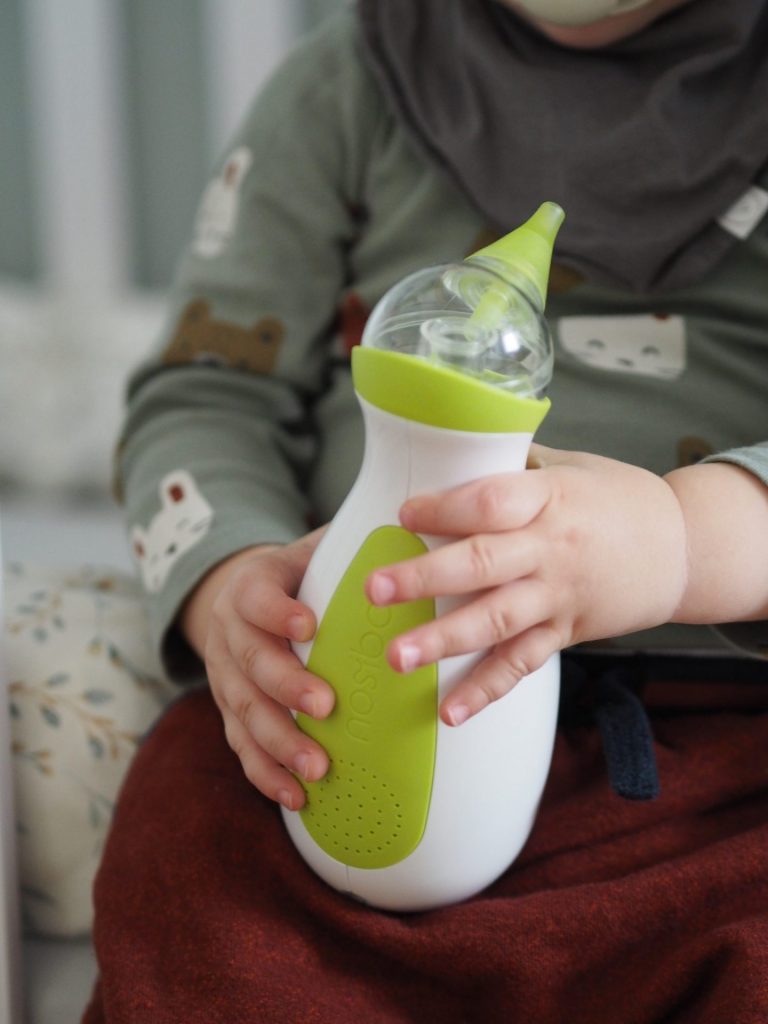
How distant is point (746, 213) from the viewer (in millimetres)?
586

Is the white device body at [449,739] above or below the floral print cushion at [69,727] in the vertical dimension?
above

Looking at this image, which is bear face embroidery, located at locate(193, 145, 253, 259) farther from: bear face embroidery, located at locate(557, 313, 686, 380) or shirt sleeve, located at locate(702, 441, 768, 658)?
shirt sleeve, located at locate(702, 441, 768, 658)

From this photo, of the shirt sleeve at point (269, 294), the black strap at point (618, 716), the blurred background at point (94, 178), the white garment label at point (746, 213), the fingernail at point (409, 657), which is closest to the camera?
the fingernail at point (409, 657)

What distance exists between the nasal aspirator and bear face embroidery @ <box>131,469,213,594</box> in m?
0.18

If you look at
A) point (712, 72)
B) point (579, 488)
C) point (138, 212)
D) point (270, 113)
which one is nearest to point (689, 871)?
point (579, 488)

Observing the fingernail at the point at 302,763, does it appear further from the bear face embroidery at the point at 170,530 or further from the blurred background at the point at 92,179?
the blurred background at the point at 92,179

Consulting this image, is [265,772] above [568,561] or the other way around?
the other way around

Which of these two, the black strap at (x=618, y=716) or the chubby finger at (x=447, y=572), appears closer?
the chubby finger at (x=447, y=572)

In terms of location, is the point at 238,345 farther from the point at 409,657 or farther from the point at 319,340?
the point at 409,657

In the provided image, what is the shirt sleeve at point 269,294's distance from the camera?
69 cm

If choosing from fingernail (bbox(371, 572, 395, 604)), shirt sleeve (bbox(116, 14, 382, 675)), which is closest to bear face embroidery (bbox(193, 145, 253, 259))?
shirt sleeve (bbox(116, 14, 382, 675))

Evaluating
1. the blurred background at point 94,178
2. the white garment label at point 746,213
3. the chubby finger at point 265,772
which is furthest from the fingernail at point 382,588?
the blurred background at point 94,178

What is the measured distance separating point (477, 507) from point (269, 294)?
14.4 inches

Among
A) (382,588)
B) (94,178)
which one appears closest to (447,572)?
(382,588)
